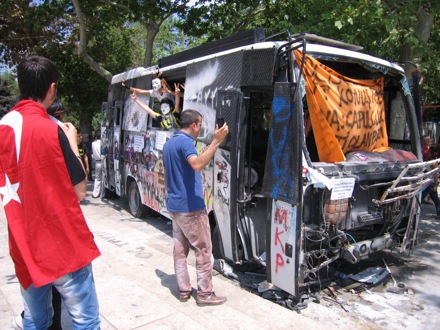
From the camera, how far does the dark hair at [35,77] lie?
227 centimetres

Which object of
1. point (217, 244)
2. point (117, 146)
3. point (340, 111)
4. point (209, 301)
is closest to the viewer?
point (209, 301)

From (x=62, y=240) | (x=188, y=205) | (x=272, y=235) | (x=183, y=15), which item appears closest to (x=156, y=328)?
(x=188, y=205)

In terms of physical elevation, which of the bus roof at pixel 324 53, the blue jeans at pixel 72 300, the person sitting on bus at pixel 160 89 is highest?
the bus roof at pixel 324 53

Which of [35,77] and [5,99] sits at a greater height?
[5,99]

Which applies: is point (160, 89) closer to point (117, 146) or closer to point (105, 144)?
point (117, 146)

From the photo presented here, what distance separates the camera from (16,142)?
2170mm

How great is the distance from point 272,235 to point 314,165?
84 centimetres

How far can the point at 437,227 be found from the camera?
307 inches

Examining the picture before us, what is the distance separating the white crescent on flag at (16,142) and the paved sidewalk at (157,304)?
1862mm

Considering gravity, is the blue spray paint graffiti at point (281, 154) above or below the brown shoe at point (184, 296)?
above

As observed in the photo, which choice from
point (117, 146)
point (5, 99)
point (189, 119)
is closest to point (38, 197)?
point (189, 119)

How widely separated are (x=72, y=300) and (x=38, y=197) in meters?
0.63

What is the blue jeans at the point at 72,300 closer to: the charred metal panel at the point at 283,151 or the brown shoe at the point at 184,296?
the brown shoe at the point at 184,296

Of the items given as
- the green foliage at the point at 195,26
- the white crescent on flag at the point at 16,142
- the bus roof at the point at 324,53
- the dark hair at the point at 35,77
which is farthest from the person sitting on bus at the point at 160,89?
the white crescent on flag at the point at 16,142
